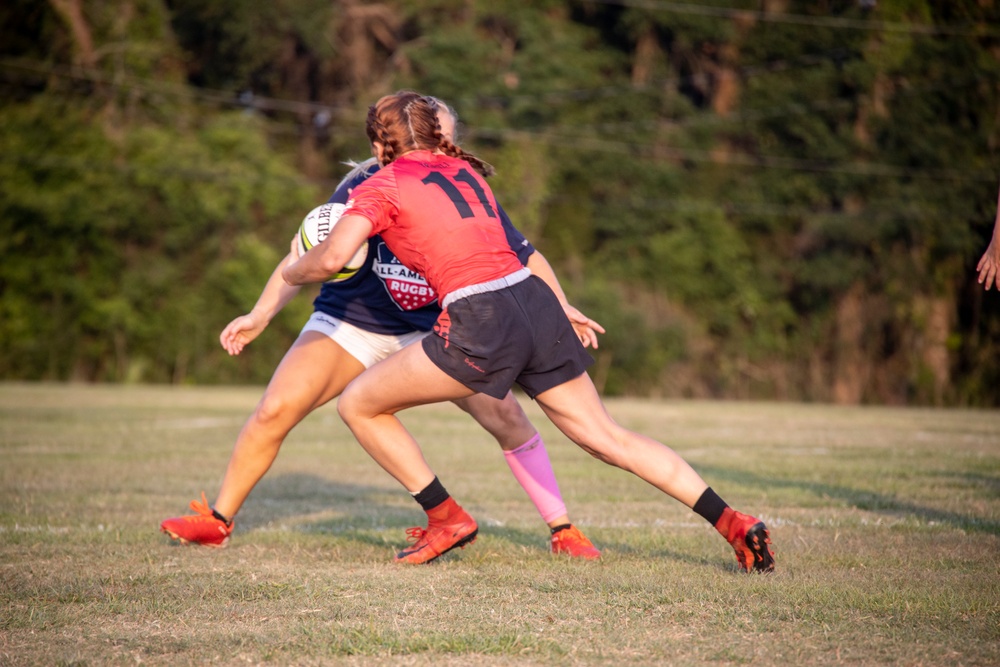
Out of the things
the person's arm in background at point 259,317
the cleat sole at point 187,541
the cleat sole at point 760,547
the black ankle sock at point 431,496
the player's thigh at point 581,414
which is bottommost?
the cleat sole at point 187,541

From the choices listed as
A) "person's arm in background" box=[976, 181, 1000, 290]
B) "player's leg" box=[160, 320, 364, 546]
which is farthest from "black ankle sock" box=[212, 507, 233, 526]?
"person's arm in background" box=[976, 181, 1000, 290]

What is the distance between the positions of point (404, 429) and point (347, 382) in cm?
58

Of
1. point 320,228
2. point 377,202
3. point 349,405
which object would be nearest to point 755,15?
point 320,228

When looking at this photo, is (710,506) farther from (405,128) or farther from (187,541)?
(187,541)

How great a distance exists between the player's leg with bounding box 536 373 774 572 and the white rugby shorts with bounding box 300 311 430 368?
1034 millimetres

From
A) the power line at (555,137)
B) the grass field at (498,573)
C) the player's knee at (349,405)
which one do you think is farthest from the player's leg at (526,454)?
the power line at (555,137)

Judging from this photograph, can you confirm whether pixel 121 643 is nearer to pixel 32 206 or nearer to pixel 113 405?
pixel 113 405

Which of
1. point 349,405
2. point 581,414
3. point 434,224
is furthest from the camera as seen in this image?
point 349,405

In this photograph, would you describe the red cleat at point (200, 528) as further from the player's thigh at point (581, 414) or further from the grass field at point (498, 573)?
the player's thigh at point (581, 414)

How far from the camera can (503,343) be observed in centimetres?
411

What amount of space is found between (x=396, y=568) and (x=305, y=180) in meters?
28.5

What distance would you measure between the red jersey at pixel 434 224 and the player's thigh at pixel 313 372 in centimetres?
92

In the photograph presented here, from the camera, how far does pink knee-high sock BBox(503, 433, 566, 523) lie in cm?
504

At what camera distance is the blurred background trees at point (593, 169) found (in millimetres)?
27969
